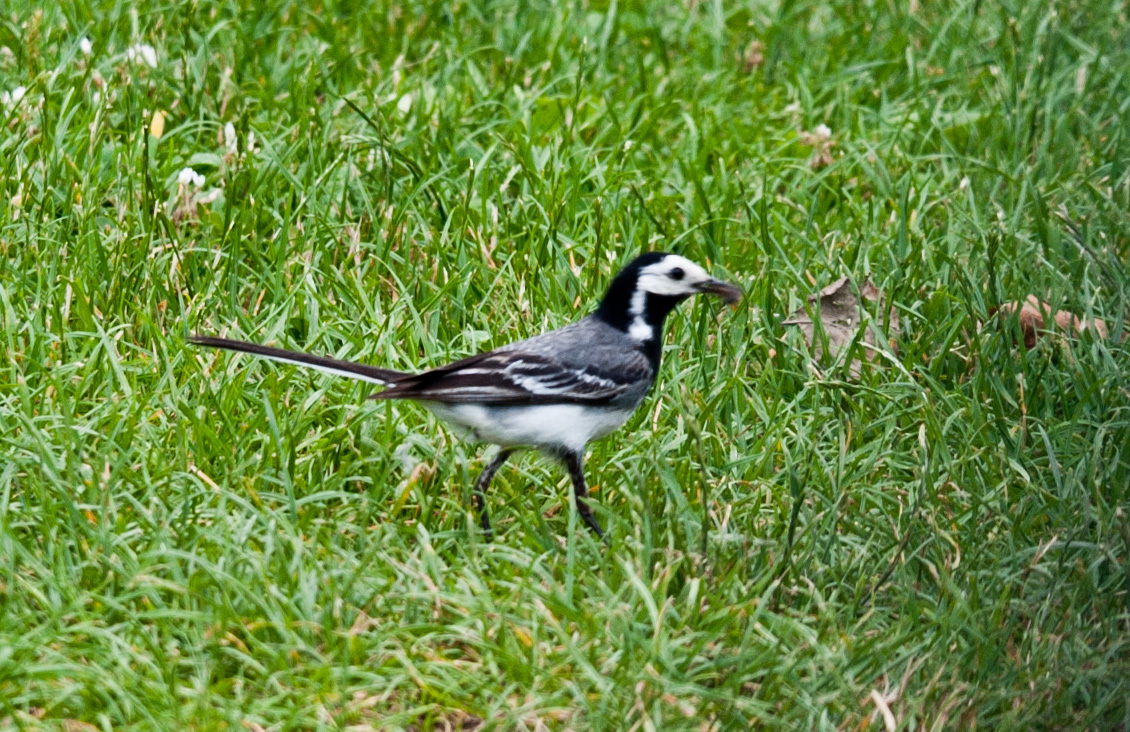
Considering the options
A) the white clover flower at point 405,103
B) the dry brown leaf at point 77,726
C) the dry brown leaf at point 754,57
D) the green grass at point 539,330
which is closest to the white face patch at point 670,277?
the green grass at point 539,330

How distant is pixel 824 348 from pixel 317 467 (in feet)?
6.65

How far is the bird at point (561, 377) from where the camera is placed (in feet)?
15.5

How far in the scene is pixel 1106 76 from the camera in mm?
8180

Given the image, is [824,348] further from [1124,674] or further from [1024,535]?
[1124,674]

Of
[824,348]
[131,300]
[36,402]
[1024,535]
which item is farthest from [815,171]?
[36,402]

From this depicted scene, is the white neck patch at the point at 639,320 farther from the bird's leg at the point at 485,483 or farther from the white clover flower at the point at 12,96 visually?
the white clover flower at the point at 12,96

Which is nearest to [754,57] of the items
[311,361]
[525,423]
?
[525,423]

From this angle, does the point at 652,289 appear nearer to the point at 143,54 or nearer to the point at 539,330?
the point at 539,330

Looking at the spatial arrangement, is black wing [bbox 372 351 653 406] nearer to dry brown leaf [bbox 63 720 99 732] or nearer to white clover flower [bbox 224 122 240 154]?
dry brown leaf [bbox 63 720 99 732]

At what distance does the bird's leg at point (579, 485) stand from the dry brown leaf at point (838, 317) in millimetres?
1333

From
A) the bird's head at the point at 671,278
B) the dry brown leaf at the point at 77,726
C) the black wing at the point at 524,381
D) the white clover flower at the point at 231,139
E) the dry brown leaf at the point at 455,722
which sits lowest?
the dry brown leaf at the point at 455,722

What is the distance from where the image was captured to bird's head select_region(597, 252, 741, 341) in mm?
5102

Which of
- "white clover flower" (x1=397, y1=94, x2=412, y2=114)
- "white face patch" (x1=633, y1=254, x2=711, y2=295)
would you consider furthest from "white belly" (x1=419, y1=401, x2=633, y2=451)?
"white clover flower" (x1=397, y1=94, x2=412, y2=114)

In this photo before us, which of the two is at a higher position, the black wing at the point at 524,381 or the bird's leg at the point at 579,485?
the black wing at the point at 524,381
